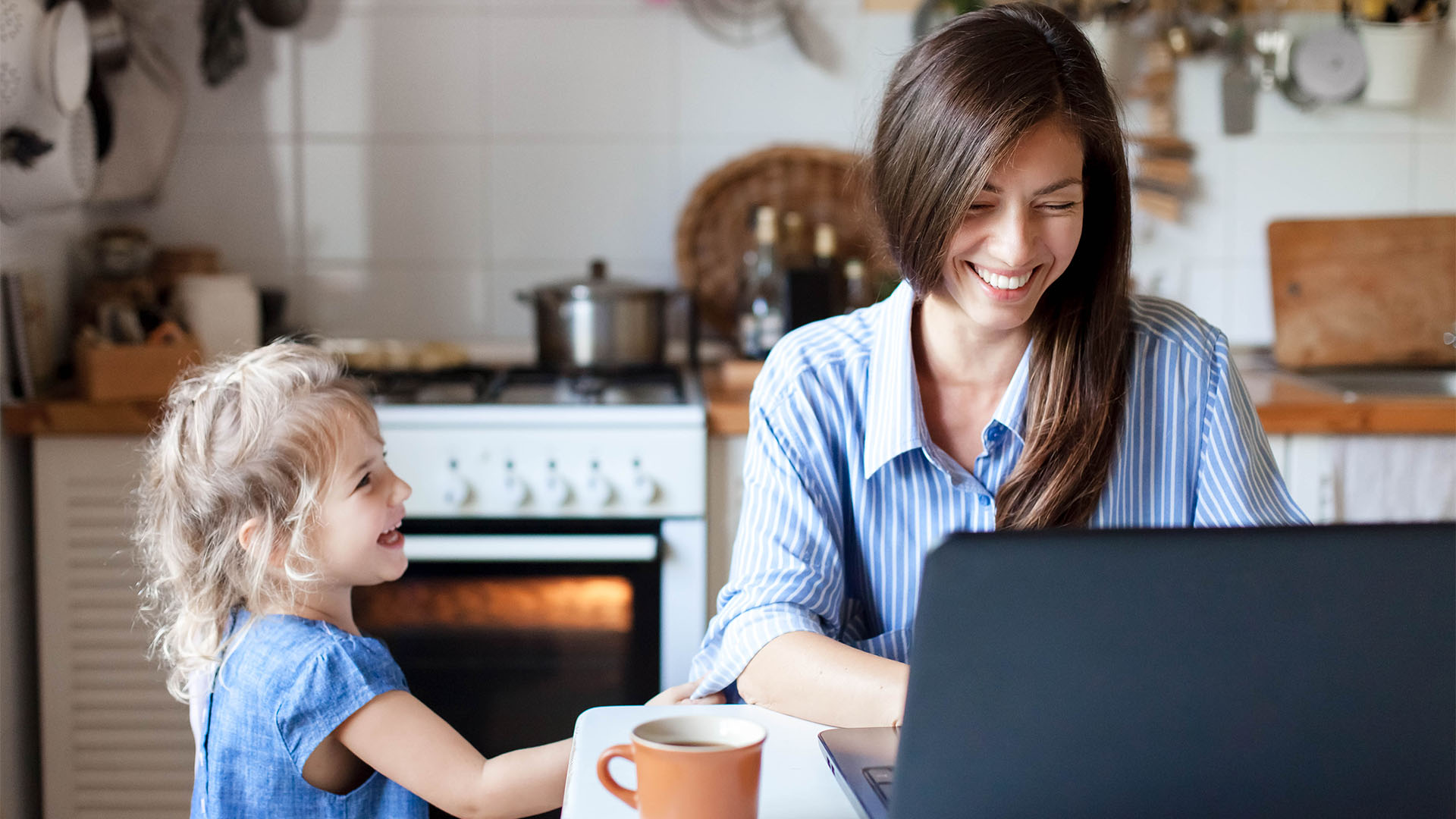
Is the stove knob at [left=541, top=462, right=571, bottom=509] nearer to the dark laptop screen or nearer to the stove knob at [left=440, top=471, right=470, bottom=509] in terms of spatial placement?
the stove knob at [left=440, top=471, right=470, bottom=509]

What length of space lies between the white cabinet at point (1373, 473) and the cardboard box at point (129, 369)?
171 cm

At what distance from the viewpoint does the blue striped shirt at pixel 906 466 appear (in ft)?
3.55

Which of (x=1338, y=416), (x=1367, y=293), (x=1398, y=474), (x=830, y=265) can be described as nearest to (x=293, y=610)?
(x=830, y=265)

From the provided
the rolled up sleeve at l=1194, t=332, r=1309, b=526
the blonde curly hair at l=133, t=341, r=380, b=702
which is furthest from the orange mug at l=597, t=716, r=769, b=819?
A: the rolled up sleeve at l=1194, t=332, r=1309, b=526

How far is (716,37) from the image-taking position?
2389 millimetres

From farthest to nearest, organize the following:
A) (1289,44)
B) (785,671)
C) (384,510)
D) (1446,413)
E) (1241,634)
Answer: (1289,44) → (1446,413) → (384,510) → (785,671) → (1241,634)

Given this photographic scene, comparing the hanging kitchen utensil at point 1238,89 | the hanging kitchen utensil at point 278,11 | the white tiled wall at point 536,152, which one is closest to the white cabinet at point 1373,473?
the white tiled wall at point 536,152

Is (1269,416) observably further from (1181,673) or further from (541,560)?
(1181,673)

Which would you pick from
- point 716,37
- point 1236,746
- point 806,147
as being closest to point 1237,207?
point 806,147

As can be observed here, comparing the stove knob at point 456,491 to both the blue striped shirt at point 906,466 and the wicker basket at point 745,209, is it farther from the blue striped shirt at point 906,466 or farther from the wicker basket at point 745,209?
the blue striped shirt at point 906,466

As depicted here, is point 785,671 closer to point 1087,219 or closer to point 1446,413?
point 1087,219

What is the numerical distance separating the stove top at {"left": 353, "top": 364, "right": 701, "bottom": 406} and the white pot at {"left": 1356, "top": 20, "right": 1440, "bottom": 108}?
4.65 ft

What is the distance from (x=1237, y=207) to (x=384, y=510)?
1962 mm

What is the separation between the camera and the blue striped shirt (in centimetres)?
108
